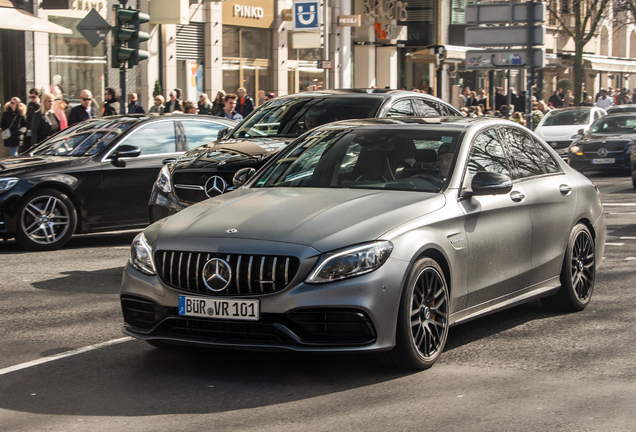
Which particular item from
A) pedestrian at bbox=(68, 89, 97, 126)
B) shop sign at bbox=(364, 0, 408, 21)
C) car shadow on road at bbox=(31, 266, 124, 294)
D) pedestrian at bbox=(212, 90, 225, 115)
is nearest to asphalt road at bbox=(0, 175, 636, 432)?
car shadow on road at bbox=(31, 266, 124, 294)

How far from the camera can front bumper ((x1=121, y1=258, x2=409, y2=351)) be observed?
16.9 ft

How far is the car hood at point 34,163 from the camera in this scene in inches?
444

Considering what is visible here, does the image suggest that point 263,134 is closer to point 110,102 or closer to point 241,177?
point 241,177

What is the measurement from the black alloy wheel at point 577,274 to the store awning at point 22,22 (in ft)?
52.4

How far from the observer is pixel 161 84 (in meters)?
28.4

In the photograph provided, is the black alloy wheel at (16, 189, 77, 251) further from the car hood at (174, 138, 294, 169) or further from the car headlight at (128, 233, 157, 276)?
the car headlight at (128, 233, 157, 276)

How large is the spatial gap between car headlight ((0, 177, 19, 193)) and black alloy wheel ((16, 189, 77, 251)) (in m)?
0.22

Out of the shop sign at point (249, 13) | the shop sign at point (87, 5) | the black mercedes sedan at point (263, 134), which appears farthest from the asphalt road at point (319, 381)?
the shop sign at point (249, 13)

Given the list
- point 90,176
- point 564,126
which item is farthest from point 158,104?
point 564,126

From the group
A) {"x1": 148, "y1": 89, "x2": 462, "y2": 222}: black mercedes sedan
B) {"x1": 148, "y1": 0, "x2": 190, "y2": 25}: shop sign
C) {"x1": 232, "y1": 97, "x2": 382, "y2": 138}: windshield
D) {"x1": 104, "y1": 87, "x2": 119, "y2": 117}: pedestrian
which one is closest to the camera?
{"x1": 148, "y1": 89, "x2": 462, "y2": 222}: black mercedes sedan

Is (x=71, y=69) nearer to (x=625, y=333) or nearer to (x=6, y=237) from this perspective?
(x=6, y=237)

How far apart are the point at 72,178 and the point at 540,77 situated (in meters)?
42.4

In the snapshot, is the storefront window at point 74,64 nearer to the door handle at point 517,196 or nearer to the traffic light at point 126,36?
the traffic light at point 126,36

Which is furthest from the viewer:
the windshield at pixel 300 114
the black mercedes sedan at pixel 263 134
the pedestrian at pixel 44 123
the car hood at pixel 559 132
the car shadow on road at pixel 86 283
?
the car hood at pixel 559 132
